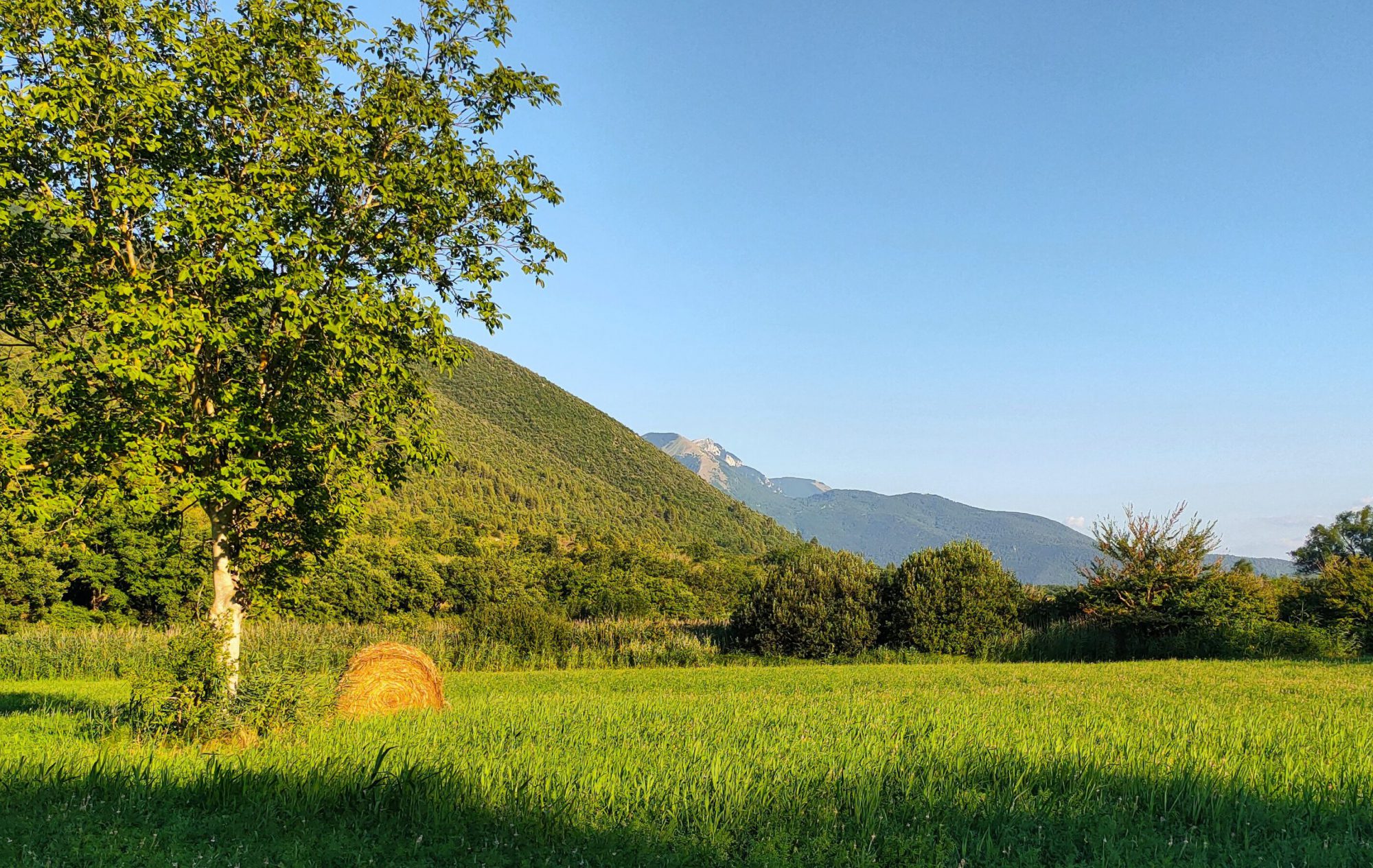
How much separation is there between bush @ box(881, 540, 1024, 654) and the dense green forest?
1837 centimetres

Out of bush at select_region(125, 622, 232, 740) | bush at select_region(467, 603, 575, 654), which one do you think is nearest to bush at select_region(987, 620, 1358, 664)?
bush at select_region(467, 603, 575, 654)

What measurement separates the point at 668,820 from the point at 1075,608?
28057 millimetres

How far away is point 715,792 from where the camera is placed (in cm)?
650

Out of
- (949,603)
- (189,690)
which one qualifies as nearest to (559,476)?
(949,603)

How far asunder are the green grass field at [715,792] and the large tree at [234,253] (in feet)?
10.9

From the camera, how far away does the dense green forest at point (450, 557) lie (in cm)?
1334

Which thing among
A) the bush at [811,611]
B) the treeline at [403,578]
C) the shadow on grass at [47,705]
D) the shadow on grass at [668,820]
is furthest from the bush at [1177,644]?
the shadow on grass at [47,705]

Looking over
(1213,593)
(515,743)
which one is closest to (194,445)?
(515,743)

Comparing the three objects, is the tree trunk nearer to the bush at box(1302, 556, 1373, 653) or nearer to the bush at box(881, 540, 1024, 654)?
the bush at box(881, 540, 1024, 654)

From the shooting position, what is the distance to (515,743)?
9008 mm

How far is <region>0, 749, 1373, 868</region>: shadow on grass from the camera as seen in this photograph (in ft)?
17.7

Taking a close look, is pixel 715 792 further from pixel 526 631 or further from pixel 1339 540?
pixel 1339 540

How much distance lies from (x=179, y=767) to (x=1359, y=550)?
10431 centimetres

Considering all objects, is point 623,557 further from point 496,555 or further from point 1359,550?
point 1359,550
